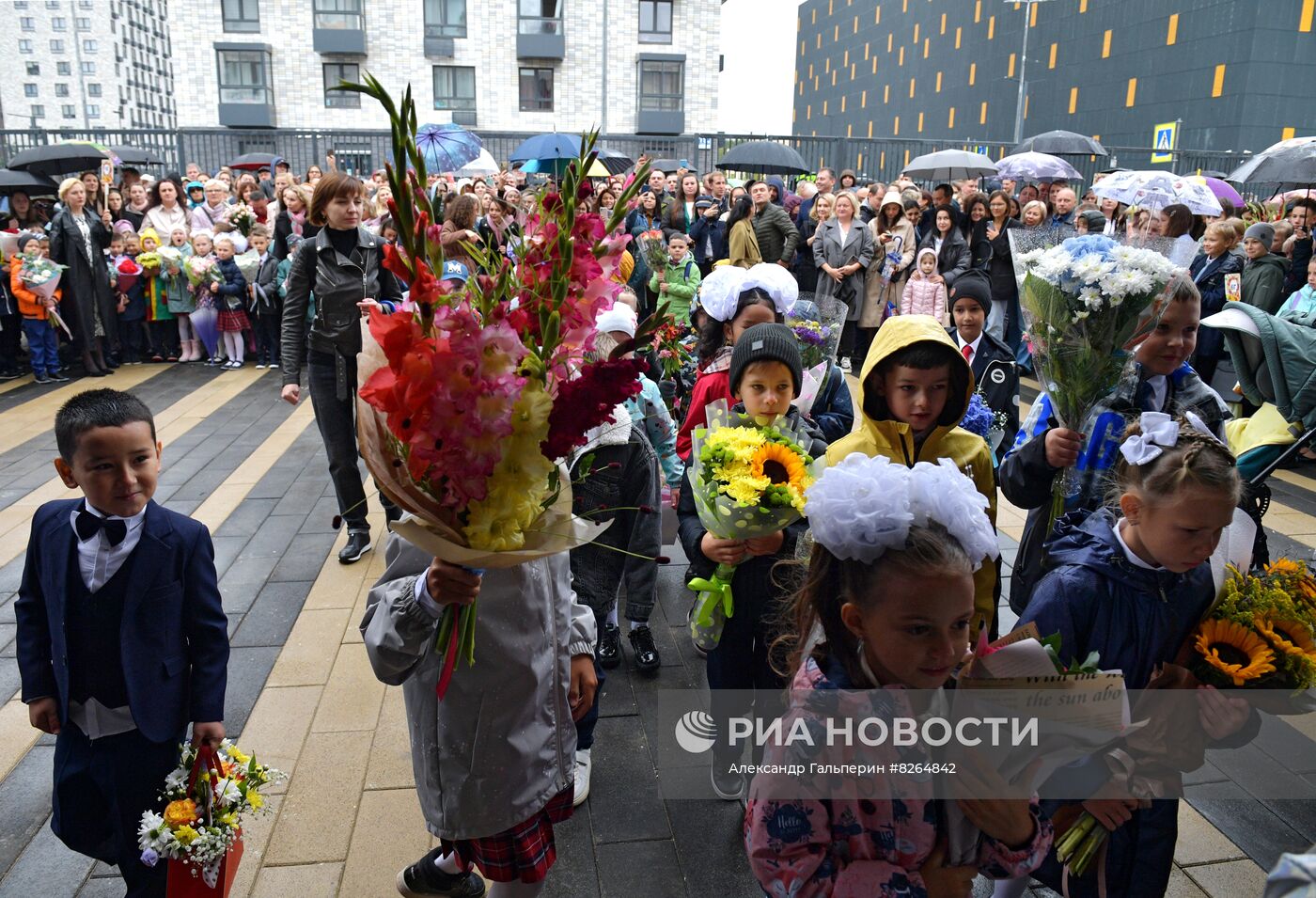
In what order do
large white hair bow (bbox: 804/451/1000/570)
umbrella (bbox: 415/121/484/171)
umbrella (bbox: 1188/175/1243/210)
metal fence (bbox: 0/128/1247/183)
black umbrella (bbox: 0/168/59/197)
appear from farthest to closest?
metal fence (bbox: 0/128/1247/183), umbrella (bbox: 1188/175/1243/210), umbrella (bbox: 415/121/484/171), black umbrella (bbox: 0/168/59/197), large white hair bow (bbox: 804/451/1000/570)

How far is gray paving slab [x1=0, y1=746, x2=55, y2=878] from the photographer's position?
116 inches

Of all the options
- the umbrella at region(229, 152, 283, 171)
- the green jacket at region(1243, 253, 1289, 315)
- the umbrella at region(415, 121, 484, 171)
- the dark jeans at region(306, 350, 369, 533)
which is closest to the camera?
the dark jeans at region(306, 350, 369, 533)

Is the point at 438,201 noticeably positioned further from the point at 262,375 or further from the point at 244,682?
the point at 262,375

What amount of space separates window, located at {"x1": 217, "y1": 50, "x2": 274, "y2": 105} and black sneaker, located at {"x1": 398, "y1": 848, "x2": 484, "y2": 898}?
41344 mm

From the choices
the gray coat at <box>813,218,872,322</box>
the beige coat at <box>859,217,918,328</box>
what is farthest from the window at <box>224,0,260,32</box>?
the beige coat at <box>859,217,918,328</box>

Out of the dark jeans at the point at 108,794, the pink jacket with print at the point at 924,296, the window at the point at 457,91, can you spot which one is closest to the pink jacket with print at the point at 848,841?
the dark jeans at the point at 108,794

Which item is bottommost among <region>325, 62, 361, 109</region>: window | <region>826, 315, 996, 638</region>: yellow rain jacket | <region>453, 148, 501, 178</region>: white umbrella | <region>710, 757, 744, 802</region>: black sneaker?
<region>710, 757, 744, 802</region>: black sneaker

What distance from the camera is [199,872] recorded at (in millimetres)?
2328

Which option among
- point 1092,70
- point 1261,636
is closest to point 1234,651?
point 1261,636

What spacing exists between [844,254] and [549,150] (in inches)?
207

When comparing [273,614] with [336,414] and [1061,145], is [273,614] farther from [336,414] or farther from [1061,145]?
[1061,145]

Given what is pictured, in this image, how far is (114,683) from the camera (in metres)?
2.37

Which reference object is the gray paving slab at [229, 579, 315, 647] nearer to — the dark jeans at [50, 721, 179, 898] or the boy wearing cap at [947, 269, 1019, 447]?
the dark jeans at [50, 721, 179, 898]

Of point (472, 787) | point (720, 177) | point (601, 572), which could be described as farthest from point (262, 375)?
point (472, 787)
